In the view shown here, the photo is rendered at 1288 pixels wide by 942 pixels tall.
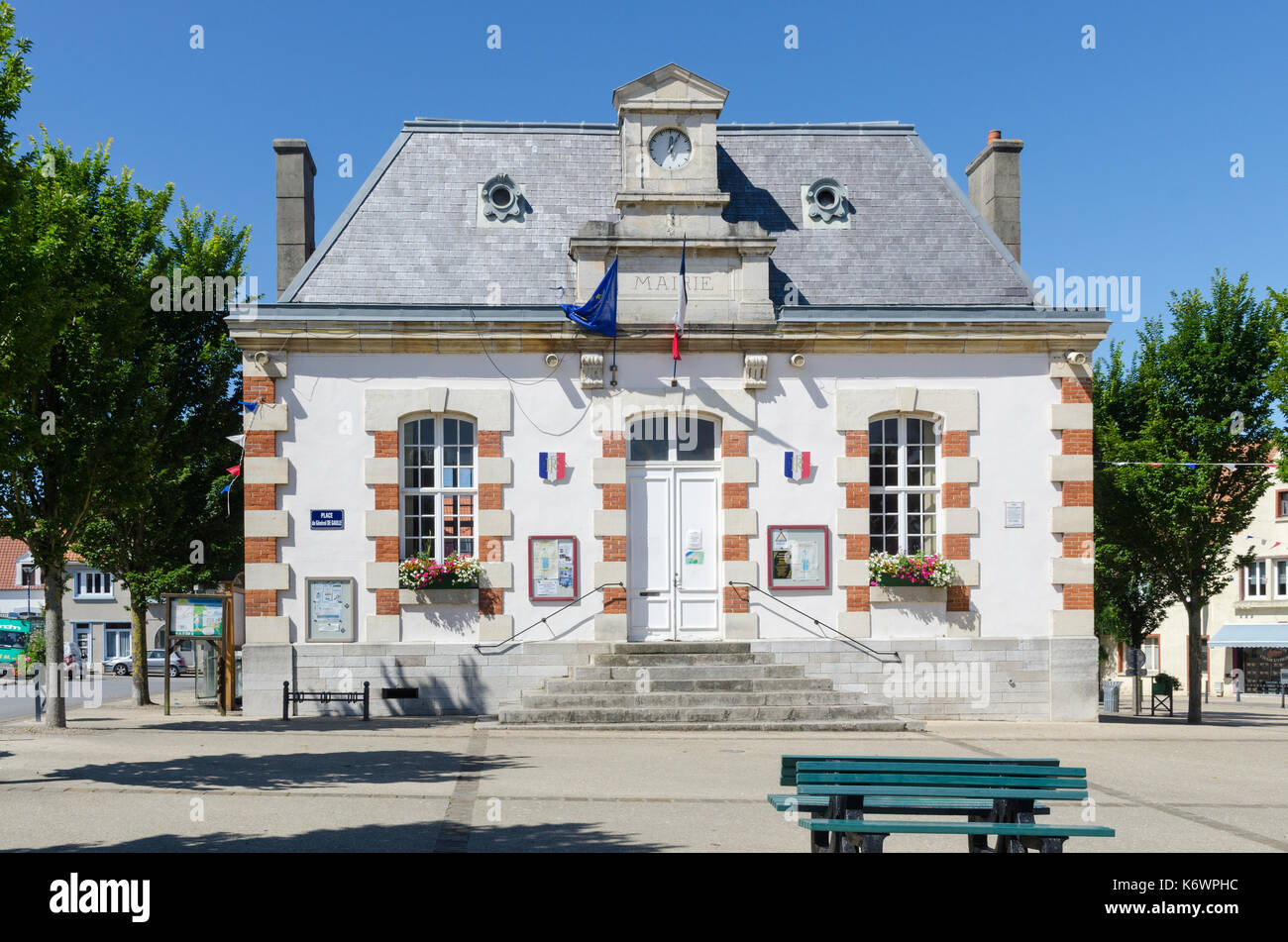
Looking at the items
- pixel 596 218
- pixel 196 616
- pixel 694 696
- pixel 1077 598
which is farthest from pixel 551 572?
pixel 1077 598

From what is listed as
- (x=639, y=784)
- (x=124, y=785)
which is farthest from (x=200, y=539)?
(x=639, y=784)

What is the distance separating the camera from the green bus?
54928 millimetres

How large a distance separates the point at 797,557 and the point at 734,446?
182 centimetres

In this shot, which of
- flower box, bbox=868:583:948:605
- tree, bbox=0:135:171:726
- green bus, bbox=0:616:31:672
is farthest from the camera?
green bus, bbox=0:616:31:672

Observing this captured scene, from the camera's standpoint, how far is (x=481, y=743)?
1453 cm

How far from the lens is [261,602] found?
17.3 meters

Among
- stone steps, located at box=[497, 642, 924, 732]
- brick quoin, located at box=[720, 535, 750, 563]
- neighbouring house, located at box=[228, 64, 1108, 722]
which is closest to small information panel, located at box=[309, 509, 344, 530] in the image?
neighbouring house, located at box=[228, 64, 1108, 722]

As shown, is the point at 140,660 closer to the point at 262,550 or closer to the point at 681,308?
the point at 262,550

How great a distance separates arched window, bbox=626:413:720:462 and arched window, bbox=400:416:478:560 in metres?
2.38

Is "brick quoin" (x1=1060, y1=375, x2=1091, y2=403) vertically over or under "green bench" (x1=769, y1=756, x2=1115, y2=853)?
over

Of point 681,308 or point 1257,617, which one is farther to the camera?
point 1257,617

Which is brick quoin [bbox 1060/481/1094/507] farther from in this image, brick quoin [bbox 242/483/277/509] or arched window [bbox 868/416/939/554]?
brick quoin [bbox 242/483/277/509]
